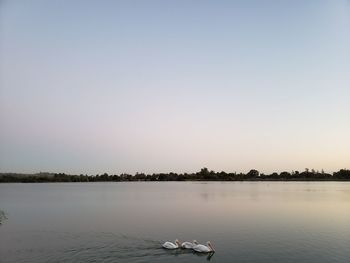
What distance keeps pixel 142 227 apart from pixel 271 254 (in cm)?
1177

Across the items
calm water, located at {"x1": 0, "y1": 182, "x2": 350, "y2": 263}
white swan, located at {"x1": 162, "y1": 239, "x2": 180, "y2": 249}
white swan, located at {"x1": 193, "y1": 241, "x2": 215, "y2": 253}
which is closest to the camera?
calm water, located at {"x1": 0, "y1": 182, "x2": 350, "y2": 263}

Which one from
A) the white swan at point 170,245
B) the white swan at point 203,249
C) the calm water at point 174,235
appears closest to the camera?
the calm water at point 174,235

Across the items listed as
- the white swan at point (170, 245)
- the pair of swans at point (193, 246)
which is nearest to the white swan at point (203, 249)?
the pair of swans at point (193, 246)

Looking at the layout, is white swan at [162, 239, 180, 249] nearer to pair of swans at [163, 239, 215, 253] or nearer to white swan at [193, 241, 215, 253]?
pair of swans at [163, 239, 215, 253]

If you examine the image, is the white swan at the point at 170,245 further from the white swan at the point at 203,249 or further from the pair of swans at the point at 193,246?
the white swan at the point at 203,249

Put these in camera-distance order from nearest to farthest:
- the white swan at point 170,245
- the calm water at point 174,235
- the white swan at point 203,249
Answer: the calm water at point 174,235
the white swan at point 203,249
the white swan at point 170,245

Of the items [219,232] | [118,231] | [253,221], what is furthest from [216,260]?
[253,221]

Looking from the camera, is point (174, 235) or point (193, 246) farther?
point (174, 235)

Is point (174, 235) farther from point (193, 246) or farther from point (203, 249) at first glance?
point (203, 249)

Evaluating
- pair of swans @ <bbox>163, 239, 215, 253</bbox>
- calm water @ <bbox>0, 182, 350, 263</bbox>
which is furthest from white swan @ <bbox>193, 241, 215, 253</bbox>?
calm water @ <bbox>0, 182, 350, 263</bbox>

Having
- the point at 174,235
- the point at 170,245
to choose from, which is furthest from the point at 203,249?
the point at 174,235

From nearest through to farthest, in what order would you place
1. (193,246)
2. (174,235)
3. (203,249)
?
1. (203,249)
2. (193,246)
3. (174,235)

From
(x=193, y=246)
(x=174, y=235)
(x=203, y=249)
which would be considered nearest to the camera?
(x=203, y=249)

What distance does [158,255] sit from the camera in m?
20.2
